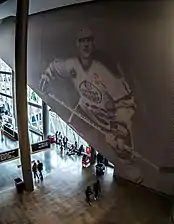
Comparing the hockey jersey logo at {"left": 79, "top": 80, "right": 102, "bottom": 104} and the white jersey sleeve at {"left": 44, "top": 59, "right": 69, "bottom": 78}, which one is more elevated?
the white jersey sleeve at {"left": 44, "top": 59, "right": 69, "bottom": 78}

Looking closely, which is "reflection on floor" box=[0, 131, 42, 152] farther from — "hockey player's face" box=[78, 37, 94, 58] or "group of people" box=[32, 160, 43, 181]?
"hockey player's face" box=[78, 37, 94, 58]

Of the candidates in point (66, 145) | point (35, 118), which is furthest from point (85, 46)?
point (35, 118)

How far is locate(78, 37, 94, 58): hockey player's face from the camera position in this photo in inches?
487

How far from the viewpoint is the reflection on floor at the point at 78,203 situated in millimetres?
13172

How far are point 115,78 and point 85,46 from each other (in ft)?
7.01

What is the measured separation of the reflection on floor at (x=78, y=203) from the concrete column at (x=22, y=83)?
4.30ft

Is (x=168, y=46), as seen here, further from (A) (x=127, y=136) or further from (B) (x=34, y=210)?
(B) (x=34, y=210)

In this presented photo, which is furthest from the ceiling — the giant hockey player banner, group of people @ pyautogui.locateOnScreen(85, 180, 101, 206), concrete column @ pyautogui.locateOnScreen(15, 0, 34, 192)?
group of people @ pyautogui.locateOnScreen(85, 180, 101, 206)

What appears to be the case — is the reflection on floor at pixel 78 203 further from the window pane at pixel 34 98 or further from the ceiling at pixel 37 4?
the ceiling at pixel 37 4

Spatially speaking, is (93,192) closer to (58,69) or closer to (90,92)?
(90,92)

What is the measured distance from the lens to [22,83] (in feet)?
45.8

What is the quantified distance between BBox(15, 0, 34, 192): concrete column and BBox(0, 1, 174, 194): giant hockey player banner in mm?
1709

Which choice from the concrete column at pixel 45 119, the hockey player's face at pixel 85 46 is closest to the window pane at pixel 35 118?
the concrete column at pixel 45 119

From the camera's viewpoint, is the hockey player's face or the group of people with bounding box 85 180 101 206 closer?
the hockey player's face
